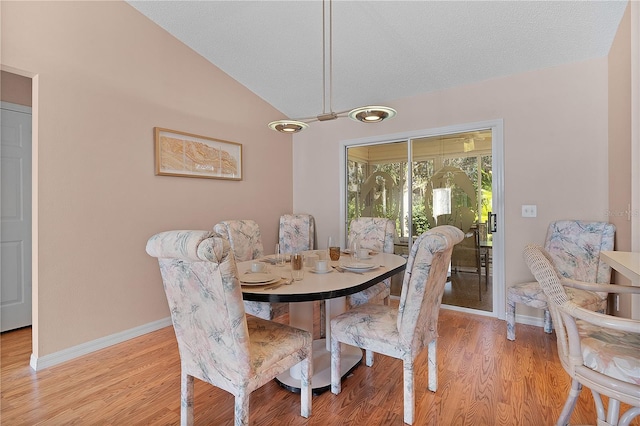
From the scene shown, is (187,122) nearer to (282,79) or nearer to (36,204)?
(282,79)

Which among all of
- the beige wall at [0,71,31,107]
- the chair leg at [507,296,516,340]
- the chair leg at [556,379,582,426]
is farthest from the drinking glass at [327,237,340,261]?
the beige wall at [0,71,31,107]

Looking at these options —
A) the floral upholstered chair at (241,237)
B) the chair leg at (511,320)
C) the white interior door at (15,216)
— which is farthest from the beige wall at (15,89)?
the chair leg at (511,320)

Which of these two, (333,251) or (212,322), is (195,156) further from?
(212,322)

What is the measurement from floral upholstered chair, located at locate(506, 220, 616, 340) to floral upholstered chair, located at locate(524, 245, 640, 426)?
1318 mm

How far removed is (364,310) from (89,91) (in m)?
2.67

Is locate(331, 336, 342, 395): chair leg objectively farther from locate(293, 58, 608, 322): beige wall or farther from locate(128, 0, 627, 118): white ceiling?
locate(128, 0, 627, 118): white ceiling

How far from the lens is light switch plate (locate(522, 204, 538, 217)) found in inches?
116

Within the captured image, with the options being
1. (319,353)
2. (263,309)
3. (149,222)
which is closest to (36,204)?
(149,222)

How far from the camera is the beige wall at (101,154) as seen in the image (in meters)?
2.25

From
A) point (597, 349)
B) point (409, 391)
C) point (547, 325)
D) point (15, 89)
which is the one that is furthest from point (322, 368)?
point (15, 89)

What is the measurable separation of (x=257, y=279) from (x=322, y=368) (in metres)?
0.91

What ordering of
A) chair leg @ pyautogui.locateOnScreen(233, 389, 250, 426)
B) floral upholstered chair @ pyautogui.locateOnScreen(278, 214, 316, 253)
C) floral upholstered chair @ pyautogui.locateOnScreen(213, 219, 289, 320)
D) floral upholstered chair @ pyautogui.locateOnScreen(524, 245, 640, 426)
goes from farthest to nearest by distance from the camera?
floral upholstered chair @ pyautogui.locateOnScreen(278, 214, 316, 253) → floral upholstered chair @ pyautogui.locateOnScreen(213, 219, 289, 320) → chair leg @ pyautogui.locateOnScreen(233, 389, 250, 426) → floral upholstered chair @ pyautogui.locateOnScreen(524, 245, 640, 426)

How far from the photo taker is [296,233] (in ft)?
13.6

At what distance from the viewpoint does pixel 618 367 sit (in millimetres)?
1132
